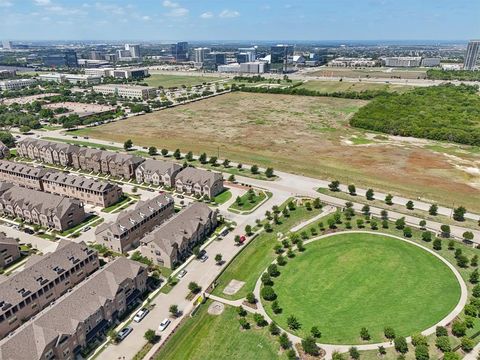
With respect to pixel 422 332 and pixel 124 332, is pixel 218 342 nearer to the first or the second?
pixel 124 332

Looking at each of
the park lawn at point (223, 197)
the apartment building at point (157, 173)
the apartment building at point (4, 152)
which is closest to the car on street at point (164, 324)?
the park lawn at point (223, 197)

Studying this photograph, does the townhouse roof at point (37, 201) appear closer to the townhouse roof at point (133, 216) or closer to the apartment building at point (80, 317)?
the townhouse roof at point (133, 216)

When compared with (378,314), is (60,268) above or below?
above

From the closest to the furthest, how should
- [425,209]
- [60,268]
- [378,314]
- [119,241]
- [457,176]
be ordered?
[378,314], [60,268], [119,241], [425,209], [457,176]

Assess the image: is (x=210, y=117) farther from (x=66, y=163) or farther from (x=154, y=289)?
(x=154, y=289)

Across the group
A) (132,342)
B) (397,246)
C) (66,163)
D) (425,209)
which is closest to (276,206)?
(397,246)

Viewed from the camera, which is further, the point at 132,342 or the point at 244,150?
the point at 244,150

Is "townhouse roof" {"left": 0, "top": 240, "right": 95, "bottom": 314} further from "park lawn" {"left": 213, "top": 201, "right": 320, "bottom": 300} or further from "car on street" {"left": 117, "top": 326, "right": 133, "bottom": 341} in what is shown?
"park lawn" {"left": 213, "top": 201, "right": 320, "bottom": 300}
